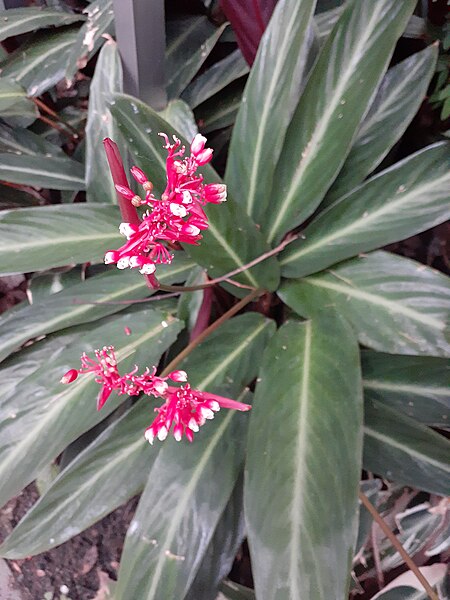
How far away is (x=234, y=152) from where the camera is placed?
0.67 metres

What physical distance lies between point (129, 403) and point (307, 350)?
1.08 ft

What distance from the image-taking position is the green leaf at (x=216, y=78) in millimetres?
821

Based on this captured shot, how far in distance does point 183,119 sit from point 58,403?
437 millimetres

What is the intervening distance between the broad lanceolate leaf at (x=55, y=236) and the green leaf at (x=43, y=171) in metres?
0.13

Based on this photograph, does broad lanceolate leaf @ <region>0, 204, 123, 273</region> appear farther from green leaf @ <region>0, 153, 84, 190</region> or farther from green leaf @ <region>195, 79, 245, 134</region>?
green leaf @ <region>195, 79, 245, 134</region>

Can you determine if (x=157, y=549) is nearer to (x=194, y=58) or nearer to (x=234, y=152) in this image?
(x=234, y=152)

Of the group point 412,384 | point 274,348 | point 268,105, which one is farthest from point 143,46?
point 412,384

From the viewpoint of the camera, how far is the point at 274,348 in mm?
590

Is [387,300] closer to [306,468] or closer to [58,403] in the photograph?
[306,468]

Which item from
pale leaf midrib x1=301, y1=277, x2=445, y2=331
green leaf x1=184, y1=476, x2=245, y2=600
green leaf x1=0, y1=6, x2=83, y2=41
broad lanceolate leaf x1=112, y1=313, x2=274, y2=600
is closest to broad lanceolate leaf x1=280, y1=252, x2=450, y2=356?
pale leaf midrib x1=301, y1=277, x2=445, y2=331

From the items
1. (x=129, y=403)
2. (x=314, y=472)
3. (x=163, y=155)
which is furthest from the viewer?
(x=129, y=403)

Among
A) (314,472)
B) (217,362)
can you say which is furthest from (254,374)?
(314,472)

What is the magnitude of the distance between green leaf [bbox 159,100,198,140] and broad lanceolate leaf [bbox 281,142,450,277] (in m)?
0.24

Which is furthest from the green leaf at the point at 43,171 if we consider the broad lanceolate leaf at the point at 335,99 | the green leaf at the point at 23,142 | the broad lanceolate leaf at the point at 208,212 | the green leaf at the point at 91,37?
the broad lanceolate leaf at the point at 335,99
